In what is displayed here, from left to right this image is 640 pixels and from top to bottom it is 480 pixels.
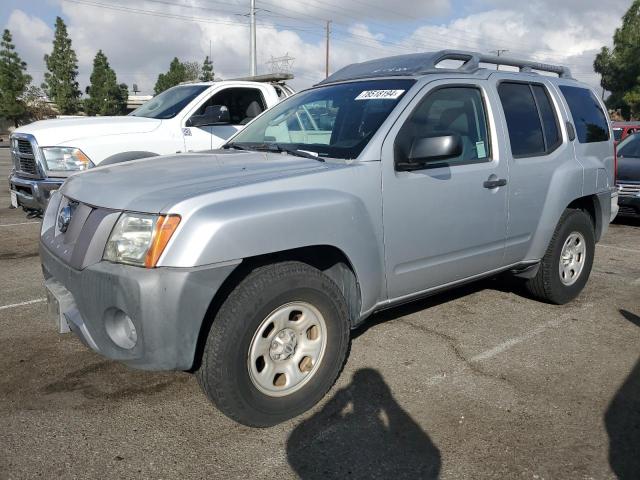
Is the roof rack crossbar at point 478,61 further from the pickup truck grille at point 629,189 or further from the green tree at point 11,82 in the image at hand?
the green tree at point 11,82

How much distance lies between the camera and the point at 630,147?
33.8 feet

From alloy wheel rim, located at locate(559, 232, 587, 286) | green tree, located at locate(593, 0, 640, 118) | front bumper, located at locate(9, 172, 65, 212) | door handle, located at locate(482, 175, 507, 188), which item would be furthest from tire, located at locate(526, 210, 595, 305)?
green tree, located at locate(593, 0, 640, 118)

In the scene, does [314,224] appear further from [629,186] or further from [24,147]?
[629,186]

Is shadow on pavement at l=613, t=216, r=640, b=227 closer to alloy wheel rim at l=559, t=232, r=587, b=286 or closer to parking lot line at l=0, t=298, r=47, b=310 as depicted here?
alloy wheel rim at l=559, t=232, r=587, b=286

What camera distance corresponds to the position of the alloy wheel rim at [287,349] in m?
2.88

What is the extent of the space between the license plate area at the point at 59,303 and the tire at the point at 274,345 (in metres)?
0.78

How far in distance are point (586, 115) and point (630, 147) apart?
6180 mm

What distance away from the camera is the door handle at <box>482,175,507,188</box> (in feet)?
12.8

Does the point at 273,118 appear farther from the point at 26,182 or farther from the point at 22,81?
the point at 22,81

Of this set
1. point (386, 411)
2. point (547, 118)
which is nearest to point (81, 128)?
point (547, 118)

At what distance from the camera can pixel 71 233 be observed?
300cm

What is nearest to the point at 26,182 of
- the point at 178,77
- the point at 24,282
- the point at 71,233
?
the point at 24,282

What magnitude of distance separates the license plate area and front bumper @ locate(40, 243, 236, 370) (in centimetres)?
19

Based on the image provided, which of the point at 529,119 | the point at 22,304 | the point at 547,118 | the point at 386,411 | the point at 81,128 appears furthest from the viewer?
the point at 81,128
